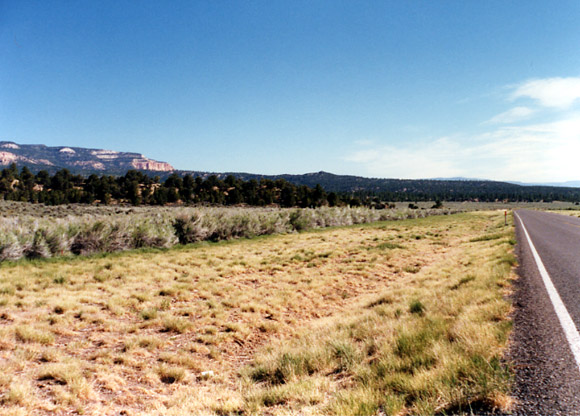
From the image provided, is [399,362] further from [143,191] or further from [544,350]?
[143,191]

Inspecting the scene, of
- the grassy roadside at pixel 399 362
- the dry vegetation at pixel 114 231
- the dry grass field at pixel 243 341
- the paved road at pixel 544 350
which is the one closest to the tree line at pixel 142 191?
the dry vegetation at pixel 114 231

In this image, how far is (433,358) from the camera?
13.6 ft

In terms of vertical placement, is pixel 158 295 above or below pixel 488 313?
below

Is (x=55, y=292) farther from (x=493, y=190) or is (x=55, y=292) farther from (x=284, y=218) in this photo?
(x=493, y=190)

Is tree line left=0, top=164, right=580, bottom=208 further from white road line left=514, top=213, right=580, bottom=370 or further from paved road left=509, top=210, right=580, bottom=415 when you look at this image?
paved road left=509, top=210, right=580, bottom=415

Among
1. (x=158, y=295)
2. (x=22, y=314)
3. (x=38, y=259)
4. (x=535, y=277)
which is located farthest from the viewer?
(x=38, y=259)

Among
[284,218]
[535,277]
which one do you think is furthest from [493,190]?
[535,277]

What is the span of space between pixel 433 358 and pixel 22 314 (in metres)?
8.23

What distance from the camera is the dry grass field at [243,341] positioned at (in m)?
3.72

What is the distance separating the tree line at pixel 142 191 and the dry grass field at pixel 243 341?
58000 millimetres

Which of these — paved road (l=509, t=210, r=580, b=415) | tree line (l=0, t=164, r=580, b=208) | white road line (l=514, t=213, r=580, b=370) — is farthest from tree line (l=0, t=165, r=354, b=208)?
paved road (l=509, t=210, r=580, b=415)

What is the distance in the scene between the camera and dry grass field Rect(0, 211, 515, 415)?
372cm

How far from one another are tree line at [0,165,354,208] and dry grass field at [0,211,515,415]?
5800 centimetres

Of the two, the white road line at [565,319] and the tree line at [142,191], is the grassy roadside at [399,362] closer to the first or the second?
the white road line at [565,319]
